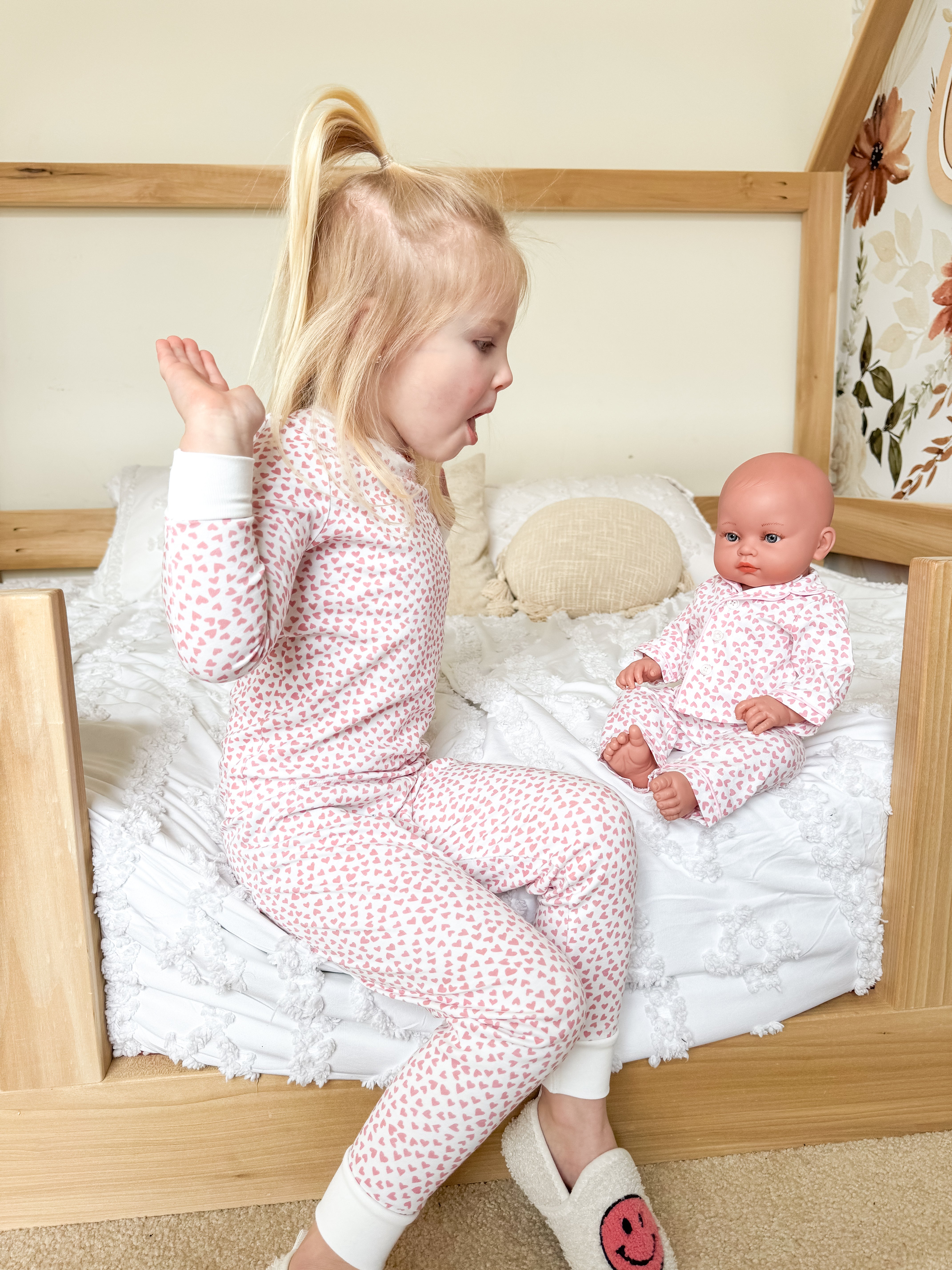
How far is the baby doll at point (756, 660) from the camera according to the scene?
0.96 metres

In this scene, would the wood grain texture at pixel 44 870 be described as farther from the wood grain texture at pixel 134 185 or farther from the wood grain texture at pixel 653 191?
the wood grain texture at pixel 653 191

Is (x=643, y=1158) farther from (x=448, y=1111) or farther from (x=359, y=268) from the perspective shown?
(x=359, y=268)

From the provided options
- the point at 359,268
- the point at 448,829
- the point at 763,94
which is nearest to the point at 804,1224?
the point at 448,829

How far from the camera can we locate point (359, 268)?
83 centimetres

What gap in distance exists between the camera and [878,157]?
6.91ft

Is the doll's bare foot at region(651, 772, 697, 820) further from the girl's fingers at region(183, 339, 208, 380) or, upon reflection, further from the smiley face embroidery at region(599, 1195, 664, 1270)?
the girl's fingers at region(183, 339, 208, 380)

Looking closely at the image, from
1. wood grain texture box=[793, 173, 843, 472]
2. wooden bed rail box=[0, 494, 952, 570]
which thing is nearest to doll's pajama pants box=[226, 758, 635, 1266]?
wooden bed rail box=[0, 494, 952, 570]

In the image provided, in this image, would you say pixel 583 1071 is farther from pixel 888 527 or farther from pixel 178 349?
pixel 888 527

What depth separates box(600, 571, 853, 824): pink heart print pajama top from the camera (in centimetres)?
94

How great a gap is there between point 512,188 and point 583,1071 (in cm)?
175

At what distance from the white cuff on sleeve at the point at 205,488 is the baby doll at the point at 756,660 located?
17.9 inches

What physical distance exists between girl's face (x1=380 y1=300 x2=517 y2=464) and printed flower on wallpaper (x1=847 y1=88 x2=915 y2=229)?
5.09ft

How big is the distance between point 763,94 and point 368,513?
187 cm

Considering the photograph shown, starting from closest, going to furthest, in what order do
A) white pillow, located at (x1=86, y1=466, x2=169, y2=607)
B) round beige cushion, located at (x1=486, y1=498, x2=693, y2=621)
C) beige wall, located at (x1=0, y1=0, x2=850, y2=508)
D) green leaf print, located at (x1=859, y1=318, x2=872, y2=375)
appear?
round beige cushion, located at (x1=486, y1=498, x2=693, y2=621)
white pillow, located at (x1=86, y1=466, x2=169, y2=607)
beige wall, located at (x1=0, y1=0, x2=850, y2=508)
green leaf print, located at (x1=859, y1=318, x2=872, y2=375)
